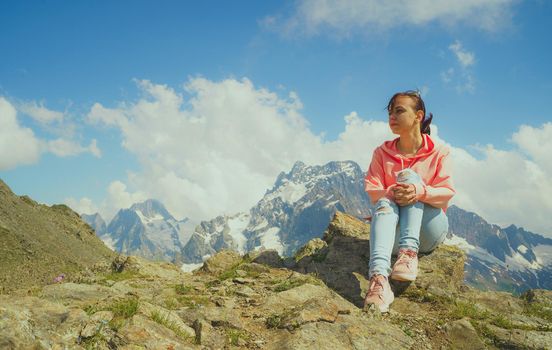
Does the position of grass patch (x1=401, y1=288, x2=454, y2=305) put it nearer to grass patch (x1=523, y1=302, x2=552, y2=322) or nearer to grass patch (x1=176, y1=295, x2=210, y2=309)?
grass patch (x1=523, y1=302, x2=552, y2=322)

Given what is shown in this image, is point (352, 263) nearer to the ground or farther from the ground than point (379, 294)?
farther from the ground

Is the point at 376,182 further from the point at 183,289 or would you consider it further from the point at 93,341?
the point at 93,341

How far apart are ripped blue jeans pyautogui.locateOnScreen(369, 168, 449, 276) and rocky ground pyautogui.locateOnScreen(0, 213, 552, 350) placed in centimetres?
91

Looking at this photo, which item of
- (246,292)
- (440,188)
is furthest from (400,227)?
(246,292)

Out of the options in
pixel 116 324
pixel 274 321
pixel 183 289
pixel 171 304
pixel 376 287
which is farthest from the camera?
pixel 183 289

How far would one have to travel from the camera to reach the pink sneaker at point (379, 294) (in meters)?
6.78

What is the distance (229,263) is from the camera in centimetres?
1260

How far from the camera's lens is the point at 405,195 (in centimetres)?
778

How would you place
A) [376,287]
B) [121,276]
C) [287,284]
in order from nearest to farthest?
[376,287] < [287,284] < [121,276]

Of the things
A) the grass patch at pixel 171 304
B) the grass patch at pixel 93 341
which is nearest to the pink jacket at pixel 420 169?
the grass patch at pixel 171 304

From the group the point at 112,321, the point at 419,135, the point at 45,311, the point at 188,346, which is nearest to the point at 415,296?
the point at 419,135

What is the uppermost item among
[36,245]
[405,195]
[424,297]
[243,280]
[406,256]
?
[405,195]

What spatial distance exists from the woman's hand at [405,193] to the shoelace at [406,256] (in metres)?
0.93

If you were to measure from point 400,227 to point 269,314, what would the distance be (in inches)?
130
